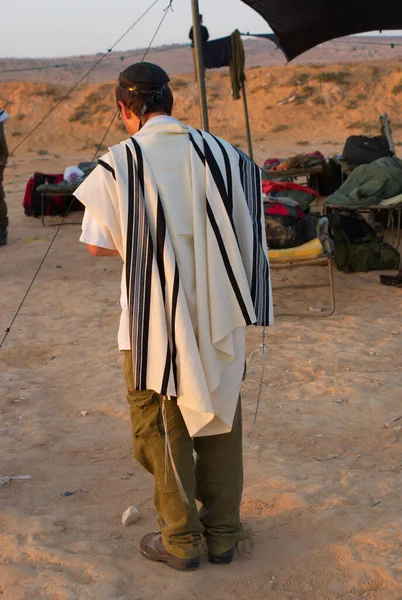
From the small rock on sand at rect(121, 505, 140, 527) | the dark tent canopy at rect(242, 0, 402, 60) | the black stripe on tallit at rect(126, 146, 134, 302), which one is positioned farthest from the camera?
the dark tent canopy at rect(242, 0, 402, 60)

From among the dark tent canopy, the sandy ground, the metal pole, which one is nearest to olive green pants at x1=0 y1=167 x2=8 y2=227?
the sandy ground

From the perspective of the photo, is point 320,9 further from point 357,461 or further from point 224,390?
point 224,390

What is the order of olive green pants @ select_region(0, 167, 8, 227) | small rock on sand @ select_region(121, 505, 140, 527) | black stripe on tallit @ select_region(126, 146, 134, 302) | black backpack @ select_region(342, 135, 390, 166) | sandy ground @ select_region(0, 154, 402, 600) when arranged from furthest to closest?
black backpack @ select_region(342, 135, 390, 166)
olive green pants @ select_region(0, 167, 8, 227)
small rock on sand @ select_region(121, 505, 140, 527)
sandy ground @ select_region(0, 154, 402, 600)
black stripe on tallit @ select_region(126, 146, 134, 302)

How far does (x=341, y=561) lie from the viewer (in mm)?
2693

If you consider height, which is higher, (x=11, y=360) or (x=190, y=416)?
(x=190, y=416)

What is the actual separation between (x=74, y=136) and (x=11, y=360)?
2120 cm

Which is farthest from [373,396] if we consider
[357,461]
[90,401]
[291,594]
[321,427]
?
[291,594]

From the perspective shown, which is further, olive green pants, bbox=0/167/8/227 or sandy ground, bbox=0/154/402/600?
olive green pants, bbox=0/167/8/227

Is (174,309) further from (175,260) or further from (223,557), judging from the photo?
(223,557)

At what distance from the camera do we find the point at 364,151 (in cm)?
963

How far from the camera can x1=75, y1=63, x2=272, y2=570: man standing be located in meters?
2.33

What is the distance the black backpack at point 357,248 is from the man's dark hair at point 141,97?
4880mm

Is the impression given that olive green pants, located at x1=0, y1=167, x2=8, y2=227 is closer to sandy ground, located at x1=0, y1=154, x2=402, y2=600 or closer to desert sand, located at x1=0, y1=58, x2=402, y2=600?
desert sand, located at x1=0, y1=58, x2=402, y2=600

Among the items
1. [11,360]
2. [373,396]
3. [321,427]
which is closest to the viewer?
[321,427]
